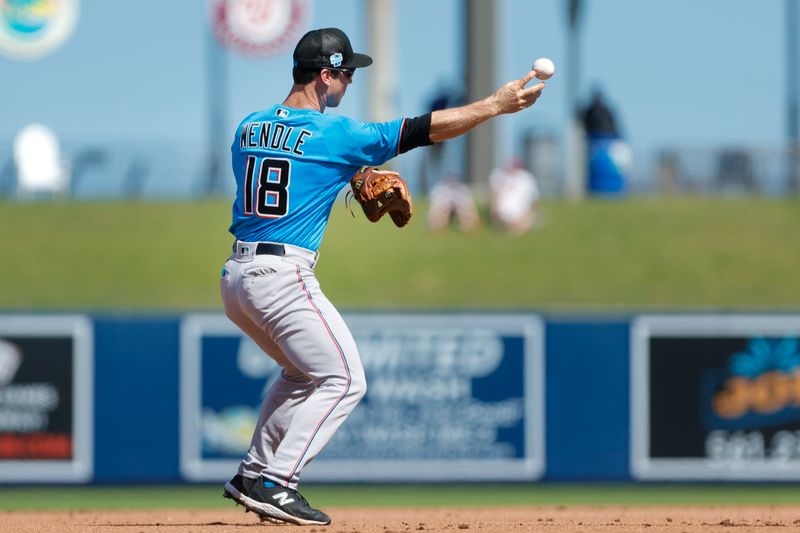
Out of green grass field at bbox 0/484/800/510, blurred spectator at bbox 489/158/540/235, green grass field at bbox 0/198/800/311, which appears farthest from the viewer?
blurred spectator at bbox 489/158/540/235

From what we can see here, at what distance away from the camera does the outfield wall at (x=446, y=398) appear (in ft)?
34.8

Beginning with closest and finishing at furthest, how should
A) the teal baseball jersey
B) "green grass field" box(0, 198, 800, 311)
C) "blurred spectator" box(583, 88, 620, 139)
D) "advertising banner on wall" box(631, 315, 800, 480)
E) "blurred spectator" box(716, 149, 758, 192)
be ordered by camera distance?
1. the teal baseball jersey
2. "advertising banner on wall" box(631, 315, 800, 480)
3. "green grass field" box(0, 198, 800, 311)
4. "blurred spectator" box(583, 88, 620, 139)
5. "blurred spectator" box(716, 149, 758, 192)

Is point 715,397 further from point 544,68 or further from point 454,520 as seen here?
point 544,68

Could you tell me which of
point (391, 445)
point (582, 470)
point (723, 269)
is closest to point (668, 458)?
point (582, 470)

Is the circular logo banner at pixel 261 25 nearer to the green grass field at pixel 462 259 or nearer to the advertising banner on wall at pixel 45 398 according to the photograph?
the green grass field at pixel 462 259

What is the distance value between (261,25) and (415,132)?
17667 mm

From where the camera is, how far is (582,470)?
35.3ft

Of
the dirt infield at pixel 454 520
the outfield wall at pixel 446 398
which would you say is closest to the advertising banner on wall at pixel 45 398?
the outfield wall at pixel 446 398

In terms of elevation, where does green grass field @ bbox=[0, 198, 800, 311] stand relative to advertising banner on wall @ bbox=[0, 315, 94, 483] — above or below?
above

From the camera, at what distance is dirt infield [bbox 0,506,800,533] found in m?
6.22

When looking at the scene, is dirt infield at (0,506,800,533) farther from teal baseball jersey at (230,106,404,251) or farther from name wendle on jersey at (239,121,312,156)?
name wendle on jersey at (239,121,312,156)

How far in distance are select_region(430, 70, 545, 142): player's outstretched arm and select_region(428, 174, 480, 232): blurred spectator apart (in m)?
13.8

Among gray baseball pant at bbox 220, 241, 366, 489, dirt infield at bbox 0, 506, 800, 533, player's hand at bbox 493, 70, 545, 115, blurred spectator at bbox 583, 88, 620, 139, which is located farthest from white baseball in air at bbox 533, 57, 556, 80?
blurred spectator at bbox 583, 88, 620, 139

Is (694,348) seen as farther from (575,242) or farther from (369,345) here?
(575,242)
